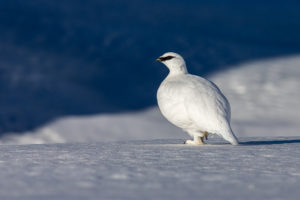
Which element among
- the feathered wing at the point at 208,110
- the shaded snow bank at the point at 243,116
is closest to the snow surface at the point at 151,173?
the feathered wing at the point at 208,110

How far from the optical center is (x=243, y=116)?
10539 mm

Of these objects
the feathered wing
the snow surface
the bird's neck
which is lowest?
the snow surface

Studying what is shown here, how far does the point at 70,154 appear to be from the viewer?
12.9ft

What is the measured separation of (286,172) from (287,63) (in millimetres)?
10481

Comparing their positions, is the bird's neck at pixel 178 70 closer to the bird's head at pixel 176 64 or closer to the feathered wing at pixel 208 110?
the bird's head at pixel 176 64

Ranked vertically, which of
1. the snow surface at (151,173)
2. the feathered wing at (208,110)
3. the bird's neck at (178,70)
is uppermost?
the bird's neck at (178,70)

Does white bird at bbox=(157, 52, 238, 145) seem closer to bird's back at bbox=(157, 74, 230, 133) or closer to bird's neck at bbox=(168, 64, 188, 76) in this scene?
bird's back at bbox=(157, 74, 230, 133)

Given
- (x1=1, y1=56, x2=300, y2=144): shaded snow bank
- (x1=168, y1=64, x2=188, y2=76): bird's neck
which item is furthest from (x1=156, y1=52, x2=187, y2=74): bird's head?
(x1=1, y1=56, x2=300, y2=144): shaded snow bank

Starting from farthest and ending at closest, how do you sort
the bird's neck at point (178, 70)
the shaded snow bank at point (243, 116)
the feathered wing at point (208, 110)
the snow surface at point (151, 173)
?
the shaded snow bank at point (243, 116)
the bird's neck at point (178, 70)
the feathered wing at point (208, 110)
the snow surface at point (151, 173)

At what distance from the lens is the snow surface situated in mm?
2590

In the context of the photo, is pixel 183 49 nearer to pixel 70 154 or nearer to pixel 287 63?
pixel 287 63

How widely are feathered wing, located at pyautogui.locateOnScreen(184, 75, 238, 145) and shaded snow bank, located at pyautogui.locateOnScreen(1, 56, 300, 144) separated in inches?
198

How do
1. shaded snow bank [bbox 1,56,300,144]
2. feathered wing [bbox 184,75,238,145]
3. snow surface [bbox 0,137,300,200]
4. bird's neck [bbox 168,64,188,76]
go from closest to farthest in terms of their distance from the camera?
snow surface [bbox 0,137,300,200], feathered wing [bbox 184,75,238,145], bird's neck [bbox 168,64,188,76], shaded snow bank [bbox 1,56,300,144]

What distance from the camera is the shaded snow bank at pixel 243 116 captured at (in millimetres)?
9664
